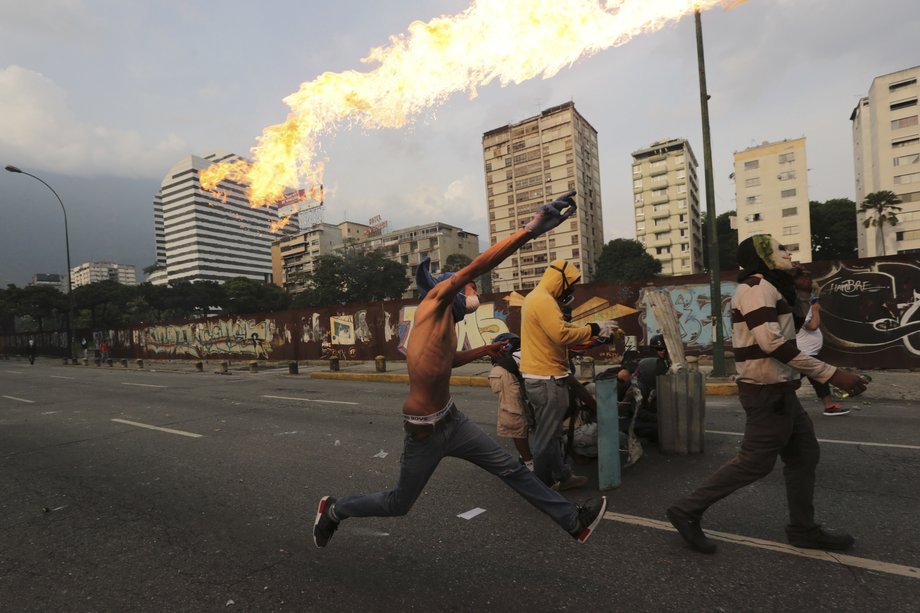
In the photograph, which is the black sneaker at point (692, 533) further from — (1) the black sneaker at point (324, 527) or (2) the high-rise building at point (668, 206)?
(2) the high-rise building at point (668, 206)

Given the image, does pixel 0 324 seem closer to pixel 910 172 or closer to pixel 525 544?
pixel 525 544

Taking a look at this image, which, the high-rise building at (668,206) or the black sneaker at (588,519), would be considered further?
the high-rise building at (668,206)

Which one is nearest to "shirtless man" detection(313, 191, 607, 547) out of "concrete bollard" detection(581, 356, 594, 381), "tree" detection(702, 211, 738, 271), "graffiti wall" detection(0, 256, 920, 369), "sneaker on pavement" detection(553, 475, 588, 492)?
"sneaker on pavement" detection(553, 475, 588, 492)

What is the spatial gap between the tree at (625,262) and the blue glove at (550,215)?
6911 centimetres

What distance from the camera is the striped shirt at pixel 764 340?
9.18 feet

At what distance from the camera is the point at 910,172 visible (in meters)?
66.3

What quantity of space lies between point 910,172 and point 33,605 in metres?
93.2

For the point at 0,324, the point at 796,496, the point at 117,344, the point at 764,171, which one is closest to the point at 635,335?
the point at 796,496

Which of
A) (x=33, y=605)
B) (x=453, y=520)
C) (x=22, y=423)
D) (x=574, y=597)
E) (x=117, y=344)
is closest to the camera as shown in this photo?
(x=574, y=597)

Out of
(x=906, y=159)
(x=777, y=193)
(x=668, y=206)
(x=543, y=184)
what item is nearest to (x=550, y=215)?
(x=777, y=193)

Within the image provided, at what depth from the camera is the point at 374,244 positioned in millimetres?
118000

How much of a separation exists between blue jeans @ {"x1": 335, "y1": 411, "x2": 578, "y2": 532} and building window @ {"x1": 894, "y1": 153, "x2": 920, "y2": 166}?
91.1 metres

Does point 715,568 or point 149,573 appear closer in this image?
point 715,568

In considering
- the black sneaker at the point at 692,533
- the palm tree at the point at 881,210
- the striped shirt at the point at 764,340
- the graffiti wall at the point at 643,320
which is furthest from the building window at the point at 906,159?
the black sneaker at the point at 692,533
